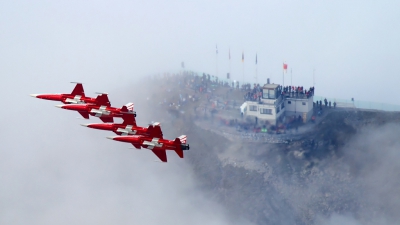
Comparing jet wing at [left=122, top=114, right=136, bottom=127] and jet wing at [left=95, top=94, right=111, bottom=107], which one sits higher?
jet wing at [left=95, top=94, right=111, bottom=107]

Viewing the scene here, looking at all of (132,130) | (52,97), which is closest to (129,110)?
(132,130)

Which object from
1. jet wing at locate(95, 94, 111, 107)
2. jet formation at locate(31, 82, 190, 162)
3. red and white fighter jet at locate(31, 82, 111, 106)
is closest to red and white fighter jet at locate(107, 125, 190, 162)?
jet formation at locate(31, 82, 190, 162)

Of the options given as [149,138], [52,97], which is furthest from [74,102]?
[149,138]

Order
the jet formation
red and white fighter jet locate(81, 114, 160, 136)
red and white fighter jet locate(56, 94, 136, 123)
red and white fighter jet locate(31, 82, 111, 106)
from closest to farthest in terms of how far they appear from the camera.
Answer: the jet formation
red and white fighter jet locate(56, 94, 136, 123)
red and white fighter jet locate(81, 114, 160, 136)
red and white fighter jet locate(31, 82, 111, 106)

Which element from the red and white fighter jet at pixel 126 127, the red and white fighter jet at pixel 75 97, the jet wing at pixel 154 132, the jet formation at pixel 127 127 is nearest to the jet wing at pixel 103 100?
the jet formation at pixel 127 127

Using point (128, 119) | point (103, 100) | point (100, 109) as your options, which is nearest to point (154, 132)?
point (128, 119)

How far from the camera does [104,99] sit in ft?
482

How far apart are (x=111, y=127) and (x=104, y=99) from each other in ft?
13.8

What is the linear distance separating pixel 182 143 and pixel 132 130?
8.10 meters

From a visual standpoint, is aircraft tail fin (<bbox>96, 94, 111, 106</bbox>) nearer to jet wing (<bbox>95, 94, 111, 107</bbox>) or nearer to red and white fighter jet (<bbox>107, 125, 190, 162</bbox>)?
jet wing (<bbox>95, 94, 111, 107</bbox>)

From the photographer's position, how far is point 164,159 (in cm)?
14925

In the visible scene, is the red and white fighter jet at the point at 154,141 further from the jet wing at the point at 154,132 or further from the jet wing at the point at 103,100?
the jet wing at the point at 103,100

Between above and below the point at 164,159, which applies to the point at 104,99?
above

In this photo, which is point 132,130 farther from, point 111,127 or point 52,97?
point 52,97
